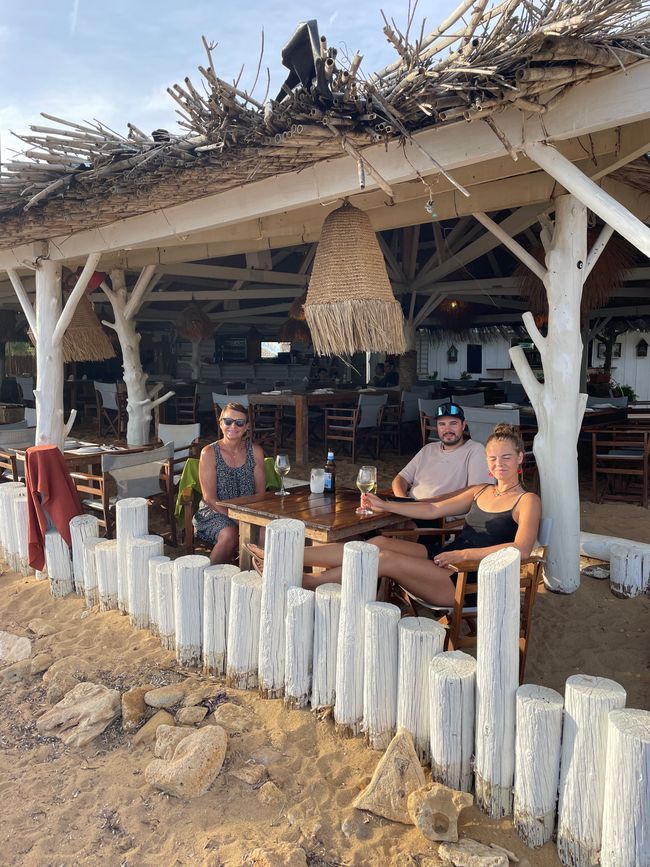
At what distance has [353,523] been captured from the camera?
2.92 m

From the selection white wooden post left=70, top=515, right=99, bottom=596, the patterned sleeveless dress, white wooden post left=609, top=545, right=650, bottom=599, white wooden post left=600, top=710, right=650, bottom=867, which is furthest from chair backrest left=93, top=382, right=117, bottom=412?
white wooden post left=600, top=710, right=650, bottom=867

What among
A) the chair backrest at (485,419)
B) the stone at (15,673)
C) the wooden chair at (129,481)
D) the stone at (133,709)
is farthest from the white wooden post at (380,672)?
the chair backrest at (485,419)

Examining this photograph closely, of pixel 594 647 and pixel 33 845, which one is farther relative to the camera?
pixel 594 647

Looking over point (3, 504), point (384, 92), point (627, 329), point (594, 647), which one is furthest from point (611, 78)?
point (627, 329)

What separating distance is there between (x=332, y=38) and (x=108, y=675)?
3.02 meters

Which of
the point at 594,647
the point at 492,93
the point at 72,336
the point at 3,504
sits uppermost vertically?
the point at 492,93

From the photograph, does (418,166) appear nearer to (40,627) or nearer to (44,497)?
(44,497)

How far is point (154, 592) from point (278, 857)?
5.47ft

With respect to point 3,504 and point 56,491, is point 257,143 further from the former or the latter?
point 3,504

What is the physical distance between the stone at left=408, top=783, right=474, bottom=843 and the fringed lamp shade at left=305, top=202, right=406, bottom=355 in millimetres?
1994

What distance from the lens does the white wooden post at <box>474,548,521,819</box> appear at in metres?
2.00

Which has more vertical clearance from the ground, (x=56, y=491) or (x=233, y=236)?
(x=233, y=236)

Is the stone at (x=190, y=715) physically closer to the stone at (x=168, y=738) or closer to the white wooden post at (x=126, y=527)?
the stone at (x=168, y=738)

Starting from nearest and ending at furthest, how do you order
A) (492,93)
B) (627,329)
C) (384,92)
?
(492,93)
(384,92)
(627,329)
